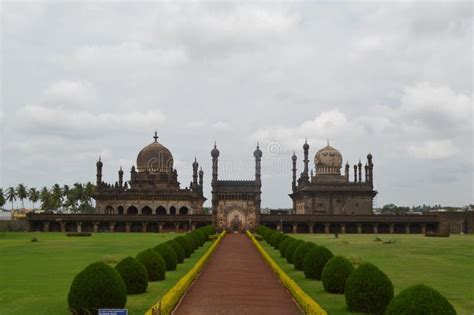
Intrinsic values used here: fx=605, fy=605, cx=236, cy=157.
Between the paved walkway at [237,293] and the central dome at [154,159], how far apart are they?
53.0m

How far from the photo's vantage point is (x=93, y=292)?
40.9 ft

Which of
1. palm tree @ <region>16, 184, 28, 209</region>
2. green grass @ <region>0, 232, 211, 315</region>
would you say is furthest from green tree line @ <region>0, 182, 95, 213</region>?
green grass @ <region>0, 232, 211, 315</region>

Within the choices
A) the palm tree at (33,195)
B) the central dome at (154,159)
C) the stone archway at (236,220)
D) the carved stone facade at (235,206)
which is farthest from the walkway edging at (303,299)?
the palm tree at (33,195)

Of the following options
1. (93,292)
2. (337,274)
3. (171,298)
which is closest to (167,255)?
(337,274)

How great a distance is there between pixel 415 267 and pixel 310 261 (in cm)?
610

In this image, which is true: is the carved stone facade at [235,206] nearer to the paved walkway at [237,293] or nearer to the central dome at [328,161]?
the central dome at [328,161]

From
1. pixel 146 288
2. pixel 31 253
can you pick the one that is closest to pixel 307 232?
pixel 31 253

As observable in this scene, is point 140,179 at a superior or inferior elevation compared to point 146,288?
superior

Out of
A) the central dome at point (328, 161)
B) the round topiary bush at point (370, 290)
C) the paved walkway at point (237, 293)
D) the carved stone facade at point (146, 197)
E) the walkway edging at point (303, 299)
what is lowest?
the paved walkway at point (237, 293)

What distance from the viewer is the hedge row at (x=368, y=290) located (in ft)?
31.7

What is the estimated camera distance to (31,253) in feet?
105

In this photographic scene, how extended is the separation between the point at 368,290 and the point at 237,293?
514 centimetres

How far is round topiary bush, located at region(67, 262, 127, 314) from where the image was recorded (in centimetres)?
1246

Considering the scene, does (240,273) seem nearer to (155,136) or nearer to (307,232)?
(307,232)
